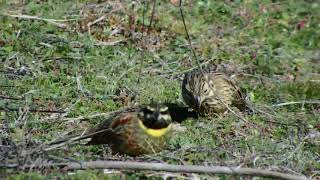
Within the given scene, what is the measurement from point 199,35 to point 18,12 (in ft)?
8.48

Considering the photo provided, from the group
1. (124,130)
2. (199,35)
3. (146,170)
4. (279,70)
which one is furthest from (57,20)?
(146,170)

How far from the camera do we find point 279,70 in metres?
10.8

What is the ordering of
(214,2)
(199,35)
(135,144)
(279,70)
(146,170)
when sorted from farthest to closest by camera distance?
(214,2), (199,35), (279,70), (135,144), (146,170)

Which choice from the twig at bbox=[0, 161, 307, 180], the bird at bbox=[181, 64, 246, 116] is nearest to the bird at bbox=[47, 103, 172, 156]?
the twig at bbox=[0, 161, 307, 180]

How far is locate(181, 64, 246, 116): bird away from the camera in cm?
903

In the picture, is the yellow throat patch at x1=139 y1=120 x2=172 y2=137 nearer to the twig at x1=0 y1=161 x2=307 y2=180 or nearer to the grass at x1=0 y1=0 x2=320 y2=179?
the grass at x1=0 y1=0 x2=320 y2=179

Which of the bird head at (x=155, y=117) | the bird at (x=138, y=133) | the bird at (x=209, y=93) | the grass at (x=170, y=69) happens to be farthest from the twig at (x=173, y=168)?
the bird at (x=209, y=93)

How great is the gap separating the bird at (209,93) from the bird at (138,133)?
1688mm

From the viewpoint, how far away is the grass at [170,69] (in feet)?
24.5

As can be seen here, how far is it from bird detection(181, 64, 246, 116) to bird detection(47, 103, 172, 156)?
1688 mm

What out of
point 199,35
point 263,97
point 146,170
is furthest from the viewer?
point 199,35

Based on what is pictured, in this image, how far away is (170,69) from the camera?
33.7 feet

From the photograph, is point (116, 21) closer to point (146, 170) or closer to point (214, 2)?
point (214, 2)

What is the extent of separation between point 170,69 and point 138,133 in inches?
129
